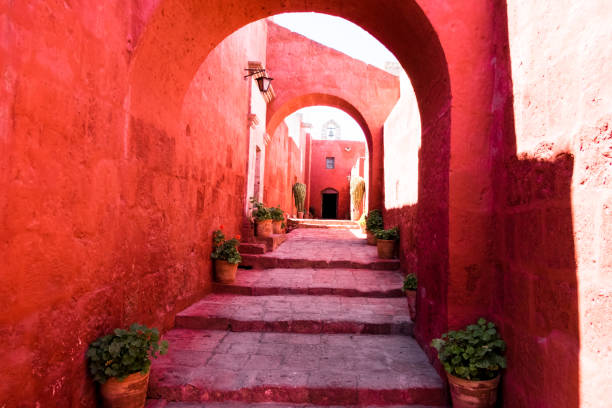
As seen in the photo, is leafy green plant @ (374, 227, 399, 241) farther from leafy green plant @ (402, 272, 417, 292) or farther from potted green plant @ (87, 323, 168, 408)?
potted green plant @ (87, 323, 168, 408)

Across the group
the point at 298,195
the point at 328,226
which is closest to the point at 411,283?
the point at 328,226

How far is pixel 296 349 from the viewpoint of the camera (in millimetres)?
3254

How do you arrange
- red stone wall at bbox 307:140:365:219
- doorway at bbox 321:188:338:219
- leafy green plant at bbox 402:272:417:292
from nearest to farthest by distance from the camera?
leafy green plant at bbox 402:272:417:292 < red stone wall at bbox 307:140:365:219 < doorway at bbox 321:188:338:219

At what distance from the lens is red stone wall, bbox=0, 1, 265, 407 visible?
1.68m

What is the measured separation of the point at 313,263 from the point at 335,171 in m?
19.6

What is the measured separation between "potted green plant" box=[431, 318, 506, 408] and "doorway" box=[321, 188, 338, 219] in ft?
76.4

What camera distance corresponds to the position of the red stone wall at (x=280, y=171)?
39.9ft

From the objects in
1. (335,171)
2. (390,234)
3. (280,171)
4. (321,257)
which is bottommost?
(321,257)

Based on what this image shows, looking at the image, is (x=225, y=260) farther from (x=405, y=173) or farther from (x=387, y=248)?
(x=405, y=173)

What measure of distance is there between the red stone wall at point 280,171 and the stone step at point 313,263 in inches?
187

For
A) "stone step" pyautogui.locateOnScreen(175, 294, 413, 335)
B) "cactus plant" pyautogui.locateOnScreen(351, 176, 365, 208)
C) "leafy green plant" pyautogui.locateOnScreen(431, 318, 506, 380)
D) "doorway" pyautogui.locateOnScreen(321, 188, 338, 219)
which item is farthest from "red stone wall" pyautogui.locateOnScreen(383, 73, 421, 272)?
"doorway" pyautogui.locateOnScreen(321, 188, 338, 219)

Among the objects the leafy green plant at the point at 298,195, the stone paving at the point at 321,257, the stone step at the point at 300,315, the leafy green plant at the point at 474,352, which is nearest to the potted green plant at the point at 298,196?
the leafy green plant at the point at 298,195

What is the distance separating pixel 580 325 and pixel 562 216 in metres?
0.52

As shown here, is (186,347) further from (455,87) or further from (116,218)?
(455,87)
